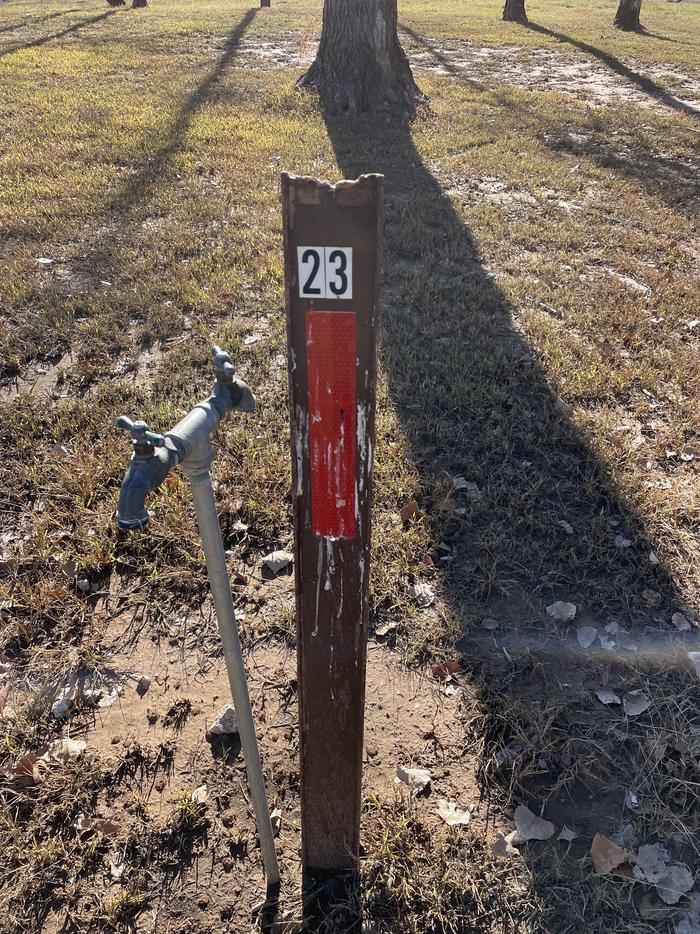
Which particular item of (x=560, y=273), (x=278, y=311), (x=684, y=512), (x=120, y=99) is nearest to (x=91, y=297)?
(x=278, y=311)

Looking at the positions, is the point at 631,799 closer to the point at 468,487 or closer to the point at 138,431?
the point at 468,487

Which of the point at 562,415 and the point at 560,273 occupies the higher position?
the point at 560,273

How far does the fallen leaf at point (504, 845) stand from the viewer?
193 cm

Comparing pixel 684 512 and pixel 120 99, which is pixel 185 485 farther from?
pixel 120 99

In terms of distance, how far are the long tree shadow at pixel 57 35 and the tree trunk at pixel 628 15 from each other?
13.5 metres

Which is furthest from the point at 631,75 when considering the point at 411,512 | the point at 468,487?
the point at 411,512

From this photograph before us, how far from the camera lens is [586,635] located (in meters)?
2.51

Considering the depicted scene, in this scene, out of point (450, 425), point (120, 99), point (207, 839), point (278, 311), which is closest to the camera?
point (207, 839)

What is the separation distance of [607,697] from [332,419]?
175cm

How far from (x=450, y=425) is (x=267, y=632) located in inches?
61.8

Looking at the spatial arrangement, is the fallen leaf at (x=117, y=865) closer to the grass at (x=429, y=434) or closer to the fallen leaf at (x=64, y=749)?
the grass at (x=429, y=434)

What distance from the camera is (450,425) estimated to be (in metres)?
3.46

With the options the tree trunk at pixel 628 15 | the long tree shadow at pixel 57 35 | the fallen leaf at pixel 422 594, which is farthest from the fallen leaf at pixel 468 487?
the tree trunk at pixel 628 15

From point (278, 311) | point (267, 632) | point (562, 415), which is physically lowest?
point (267, 632)
